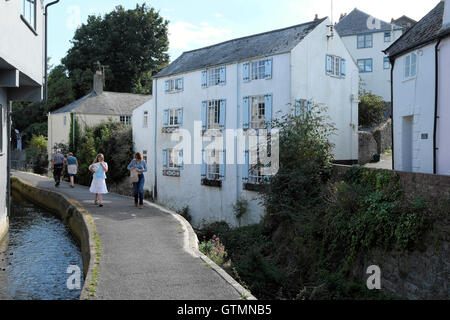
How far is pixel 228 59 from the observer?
25.1 metres

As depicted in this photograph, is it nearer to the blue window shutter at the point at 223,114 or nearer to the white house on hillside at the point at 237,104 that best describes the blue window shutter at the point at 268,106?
the white house on hillside at the point at 237,104

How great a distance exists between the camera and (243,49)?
2517cm

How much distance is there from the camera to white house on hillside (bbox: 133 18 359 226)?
22.1m

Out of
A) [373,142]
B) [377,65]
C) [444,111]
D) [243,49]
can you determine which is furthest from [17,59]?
[377,65]

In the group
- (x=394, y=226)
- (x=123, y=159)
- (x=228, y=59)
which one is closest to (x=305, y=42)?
(x=228, y=59)

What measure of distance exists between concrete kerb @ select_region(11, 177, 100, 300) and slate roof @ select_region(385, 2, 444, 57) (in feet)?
41.2

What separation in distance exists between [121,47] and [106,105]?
15351 millimetres

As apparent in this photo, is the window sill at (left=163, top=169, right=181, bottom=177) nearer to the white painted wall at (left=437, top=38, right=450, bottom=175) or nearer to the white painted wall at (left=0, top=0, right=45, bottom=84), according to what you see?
the white painted wall at (left=0, top=0, right=45, bottom=84)

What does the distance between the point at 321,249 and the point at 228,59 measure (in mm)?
14118

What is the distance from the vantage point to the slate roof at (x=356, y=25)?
4309cm

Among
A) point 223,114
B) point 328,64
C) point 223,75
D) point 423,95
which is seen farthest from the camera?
point 223,75

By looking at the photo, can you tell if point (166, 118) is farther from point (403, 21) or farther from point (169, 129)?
point (403, 21)
